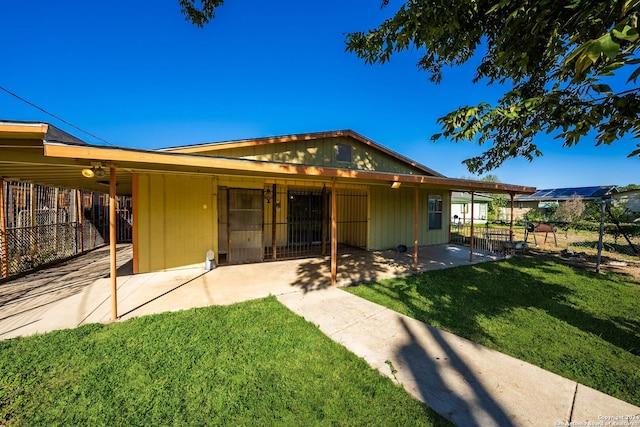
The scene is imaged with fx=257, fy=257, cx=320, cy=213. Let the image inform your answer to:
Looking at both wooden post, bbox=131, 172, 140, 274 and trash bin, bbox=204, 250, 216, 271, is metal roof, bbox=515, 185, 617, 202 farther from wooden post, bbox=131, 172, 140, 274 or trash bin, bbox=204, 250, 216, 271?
wooden post, bbox=131, 172, 140, 274

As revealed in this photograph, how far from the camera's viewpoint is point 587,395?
2.29 meters

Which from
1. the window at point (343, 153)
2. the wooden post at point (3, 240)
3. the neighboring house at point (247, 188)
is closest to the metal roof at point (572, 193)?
the neighboring house at point (247, 188)

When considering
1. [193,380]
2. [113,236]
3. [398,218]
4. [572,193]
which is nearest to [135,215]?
[113,236]

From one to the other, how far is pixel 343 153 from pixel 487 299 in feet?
19.8

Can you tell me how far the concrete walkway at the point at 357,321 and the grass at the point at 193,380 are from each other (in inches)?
13.0

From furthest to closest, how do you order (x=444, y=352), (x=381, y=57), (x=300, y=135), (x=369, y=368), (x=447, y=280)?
(x=300, y=135), (x=447, y=280), (x=381, y=57), (x=444, y=352), (x=369, y=368)

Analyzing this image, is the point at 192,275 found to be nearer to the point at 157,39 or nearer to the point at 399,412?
the point at 399,412

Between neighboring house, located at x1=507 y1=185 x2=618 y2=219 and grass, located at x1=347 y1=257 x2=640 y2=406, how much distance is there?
73.2 feet

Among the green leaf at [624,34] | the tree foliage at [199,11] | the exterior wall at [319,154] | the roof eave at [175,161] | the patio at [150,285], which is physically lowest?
the patio at [150,285]

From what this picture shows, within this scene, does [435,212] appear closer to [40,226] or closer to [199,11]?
[199,11]

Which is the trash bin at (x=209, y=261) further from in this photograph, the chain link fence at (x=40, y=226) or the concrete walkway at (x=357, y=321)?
the chain link fence at (x=40, y=226)

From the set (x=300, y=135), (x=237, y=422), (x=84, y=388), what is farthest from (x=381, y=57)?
(x=84, y=388)

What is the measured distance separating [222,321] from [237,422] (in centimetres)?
184

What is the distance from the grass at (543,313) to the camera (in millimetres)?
2801
